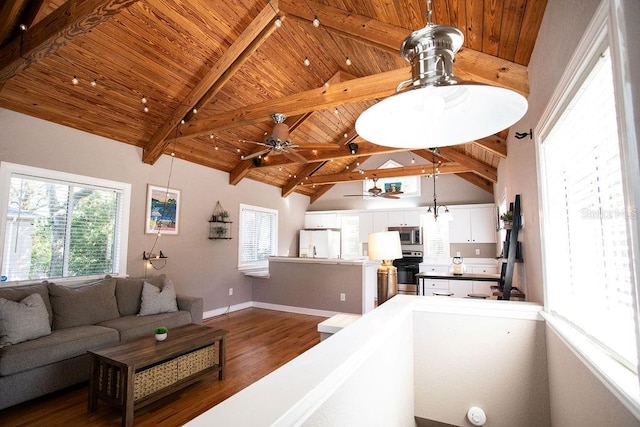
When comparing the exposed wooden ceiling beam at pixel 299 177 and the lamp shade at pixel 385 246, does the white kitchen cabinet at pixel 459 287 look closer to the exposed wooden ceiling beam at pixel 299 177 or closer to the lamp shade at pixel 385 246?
the exposed wooden ceiling beam at pixel 299 177

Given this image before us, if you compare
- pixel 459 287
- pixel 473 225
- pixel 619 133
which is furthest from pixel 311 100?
pixel 473 225

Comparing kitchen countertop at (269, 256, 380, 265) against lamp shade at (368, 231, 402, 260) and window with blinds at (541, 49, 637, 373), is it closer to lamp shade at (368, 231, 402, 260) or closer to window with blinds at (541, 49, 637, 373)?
lamp shade at (368, 231, 402, 260)

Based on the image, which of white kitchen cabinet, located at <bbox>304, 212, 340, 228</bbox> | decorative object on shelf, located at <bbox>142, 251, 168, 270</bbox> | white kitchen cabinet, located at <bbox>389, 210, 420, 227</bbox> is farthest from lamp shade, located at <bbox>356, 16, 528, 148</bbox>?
white kitchen cabinet, located at <bbox>304, 212, 340, 228</bbox>

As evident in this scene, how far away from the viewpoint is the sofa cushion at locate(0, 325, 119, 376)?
2424mm

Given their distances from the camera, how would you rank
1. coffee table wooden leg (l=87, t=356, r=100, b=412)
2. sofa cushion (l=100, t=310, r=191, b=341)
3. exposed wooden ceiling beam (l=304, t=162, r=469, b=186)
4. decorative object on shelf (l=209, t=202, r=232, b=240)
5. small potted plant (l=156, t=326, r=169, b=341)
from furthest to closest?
1. exposed wooden ceiling beam (l=304, t=162, r=469, b=186)
2. decorative object on shelf (l=209, t=202, r=232, b=240)
3. sofa cushion (l=100, t=310, r=191, b=341)
4. small potted plant (l=156, t=326, r=169, b=341)
5. coffee table wooden leg (l=87, t=356, r=100, b=412)

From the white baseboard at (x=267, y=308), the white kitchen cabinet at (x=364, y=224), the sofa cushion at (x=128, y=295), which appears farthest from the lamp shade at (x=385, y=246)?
the white kitchen cabinet at (x=364, y=224)

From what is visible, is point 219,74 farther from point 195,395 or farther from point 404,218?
point 404,218

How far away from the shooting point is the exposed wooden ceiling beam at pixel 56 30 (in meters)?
2.15

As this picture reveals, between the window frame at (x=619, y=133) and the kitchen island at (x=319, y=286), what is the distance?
3833 millimetres

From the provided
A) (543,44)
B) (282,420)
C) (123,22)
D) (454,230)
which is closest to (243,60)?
(123,22)

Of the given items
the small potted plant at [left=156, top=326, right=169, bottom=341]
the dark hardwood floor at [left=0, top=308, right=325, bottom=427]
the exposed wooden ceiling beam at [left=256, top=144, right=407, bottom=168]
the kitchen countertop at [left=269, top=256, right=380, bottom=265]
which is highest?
the exposed wooden ceiling beam at [left=256, top=144, right=407, bottom=168]

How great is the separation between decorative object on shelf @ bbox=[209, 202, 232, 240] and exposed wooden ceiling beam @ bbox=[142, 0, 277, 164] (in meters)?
1.48

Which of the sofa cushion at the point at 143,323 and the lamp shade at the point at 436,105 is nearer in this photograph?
the lamp shade at the point at 436,105

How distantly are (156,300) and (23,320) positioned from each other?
1.24 meters
